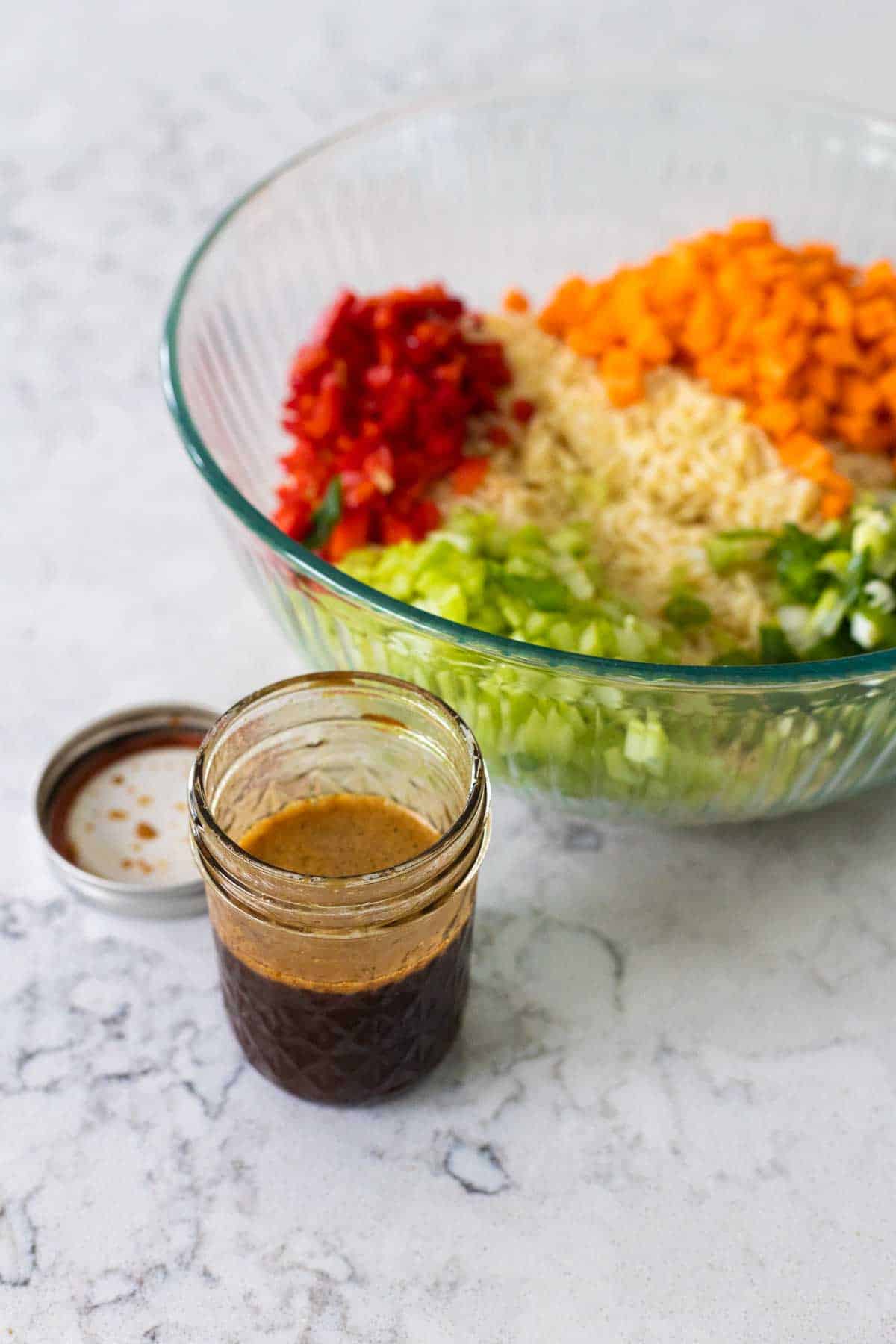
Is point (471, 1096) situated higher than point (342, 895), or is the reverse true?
point (342, 895)

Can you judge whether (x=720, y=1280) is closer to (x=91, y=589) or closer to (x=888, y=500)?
(x=888, y=500)

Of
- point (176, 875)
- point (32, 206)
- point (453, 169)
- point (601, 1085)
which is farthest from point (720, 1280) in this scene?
point (32, 206)

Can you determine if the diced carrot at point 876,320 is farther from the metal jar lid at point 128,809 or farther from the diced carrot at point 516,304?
the metal jar lid at point 128,809

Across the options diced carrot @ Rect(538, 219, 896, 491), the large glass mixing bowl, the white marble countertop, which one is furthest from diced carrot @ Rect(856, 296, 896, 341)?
the white marble countertop

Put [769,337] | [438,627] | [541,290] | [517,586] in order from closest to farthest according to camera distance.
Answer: [438,627] → [517,586] → [769,337] → [541,290]

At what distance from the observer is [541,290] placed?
2082mm

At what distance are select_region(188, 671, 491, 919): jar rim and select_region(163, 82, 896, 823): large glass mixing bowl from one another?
0.19 ft

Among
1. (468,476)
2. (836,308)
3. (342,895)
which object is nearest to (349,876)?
(342,895)

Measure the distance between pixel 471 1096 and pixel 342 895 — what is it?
12.6 inches

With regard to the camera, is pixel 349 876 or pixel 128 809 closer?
pixel 349 876

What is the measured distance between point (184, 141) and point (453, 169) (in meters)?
0.83

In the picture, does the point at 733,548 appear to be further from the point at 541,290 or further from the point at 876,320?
the point at 541,290

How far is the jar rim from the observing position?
105 centimetres

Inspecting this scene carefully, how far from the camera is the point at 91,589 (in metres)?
1.77
